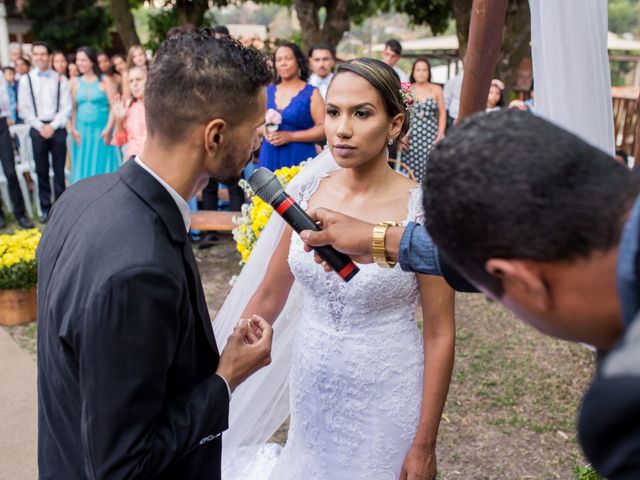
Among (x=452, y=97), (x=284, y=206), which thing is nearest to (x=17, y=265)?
(x=284, y=206)

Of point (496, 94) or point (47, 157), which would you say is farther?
point (47, 157)

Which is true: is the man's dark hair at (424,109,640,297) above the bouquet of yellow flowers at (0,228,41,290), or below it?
above

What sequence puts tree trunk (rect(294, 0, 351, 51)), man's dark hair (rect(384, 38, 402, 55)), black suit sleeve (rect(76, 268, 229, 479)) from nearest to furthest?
black suit sleeve (rect(76, 268, 229, 479)) → man's dark hair (rect(384, 38, 402, 55)) → tree trunk (rect(294, 0, 351, 51))

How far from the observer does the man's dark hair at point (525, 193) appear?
0.93 metres

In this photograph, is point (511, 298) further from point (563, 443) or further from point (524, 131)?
point (563, 443)

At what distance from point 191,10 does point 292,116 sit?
1492 cm

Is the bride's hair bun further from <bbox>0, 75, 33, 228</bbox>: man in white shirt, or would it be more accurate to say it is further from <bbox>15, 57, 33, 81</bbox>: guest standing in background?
<bbox>15, 57, 33, 81</bbox>: guest standing in background

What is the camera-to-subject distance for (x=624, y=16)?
72250 mm

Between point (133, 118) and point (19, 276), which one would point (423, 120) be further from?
point (19, 276)

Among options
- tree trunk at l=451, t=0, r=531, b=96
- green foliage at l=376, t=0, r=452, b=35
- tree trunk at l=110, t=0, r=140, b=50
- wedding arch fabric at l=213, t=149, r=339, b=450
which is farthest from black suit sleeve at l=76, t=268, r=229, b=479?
tree trunk at l=110, t=0, r=140, b=50

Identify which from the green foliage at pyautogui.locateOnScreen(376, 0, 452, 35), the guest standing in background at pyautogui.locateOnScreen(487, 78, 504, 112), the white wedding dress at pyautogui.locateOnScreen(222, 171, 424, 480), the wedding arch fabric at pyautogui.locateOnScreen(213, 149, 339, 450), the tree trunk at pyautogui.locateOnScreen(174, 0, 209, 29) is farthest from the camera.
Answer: the tree trunk at pyautogui.locateOnScreen(174, 0, 209, 29)

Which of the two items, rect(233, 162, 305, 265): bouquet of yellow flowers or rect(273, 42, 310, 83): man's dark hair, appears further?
rect(273, 42, 310, 83): man's dark hair

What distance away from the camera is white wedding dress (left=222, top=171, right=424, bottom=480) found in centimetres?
246

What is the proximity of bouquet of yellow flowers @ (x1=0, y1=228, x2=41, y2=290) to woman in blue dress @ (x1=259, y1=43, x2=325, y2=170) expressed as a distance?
2.50 meters
